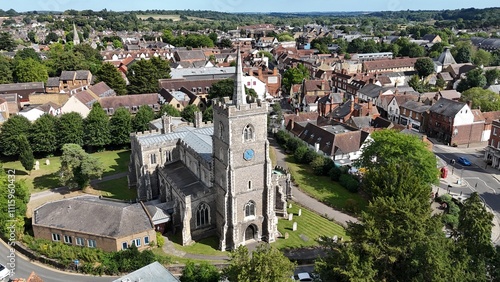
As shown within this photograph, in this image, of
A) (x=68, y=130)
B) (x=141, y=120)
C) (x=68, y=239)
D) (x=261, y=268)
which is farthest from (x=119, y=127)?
(x=261, y=268)

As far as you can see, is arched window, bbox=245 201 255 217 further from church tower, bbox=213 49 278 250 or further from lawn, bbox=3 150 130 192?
lawn, bbox=3 150 130 192

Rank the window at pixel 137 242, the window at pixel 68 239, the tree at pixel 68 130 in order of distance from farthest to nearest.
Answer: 1. the tree at pixel 68 130
2. the window at pixel 68 239
3. the window at pixel 137 242

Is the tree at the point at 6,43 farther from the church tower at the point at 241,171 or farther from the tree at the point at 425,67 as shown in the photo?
the church tower at the point at 241,171

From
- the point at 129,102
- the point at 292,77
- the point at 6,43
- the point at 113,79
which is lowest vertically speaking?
the point at 129,102

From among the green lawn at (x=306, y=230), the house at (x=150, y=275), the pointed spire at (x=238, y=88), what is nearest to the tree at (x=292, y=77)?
the green lawn at (x=306, y=230)

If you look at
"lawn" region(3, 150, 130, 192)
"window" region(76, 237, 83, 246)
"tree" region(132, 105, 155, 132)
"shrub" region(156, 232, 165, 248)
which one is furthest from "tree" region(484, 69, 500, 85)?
"window" region(76, 237, 83, 246)

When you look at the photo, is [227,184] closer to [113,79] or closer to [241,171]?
[241,171]
